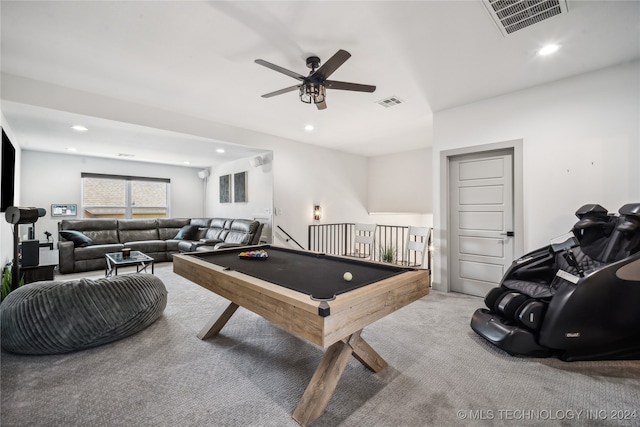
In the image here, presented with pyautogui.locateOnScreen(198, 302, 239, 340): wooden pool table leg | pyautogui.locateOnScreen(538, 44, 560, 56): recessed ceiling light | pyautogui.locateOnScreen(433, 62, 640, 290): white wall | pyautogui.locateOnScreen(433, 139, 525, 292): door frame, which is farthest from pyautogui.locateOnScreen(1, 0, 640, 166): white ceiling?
pyautogui.locateOnScreen(198, 302, 239, 340): wooden pool table leg

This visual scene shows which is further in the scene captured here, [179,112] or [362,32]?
[179,112]

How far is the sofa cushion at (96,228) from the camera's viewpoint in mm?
5637

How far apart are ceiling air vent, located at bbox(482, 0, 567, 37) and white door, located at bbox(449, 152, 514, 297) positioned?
175 cm

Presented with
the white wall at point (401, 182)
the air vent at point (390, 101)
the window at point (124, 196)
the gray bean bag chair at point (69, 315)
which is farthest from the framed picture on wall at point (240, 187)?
the gray bean bag chair at point (69, 315)

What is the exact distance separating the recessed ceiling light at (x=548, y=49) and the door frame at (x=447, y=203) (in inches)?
39.9

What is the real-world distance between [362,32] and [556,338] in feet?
9.28

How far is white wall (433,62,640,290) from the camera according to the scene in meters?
2.71

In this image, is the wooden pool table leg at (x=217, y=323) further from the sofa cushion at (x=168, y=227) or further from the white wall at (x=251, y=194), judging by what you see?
the sofa cushion at (x=168, y=227)

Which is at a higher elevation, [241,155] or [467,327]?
[241,155]

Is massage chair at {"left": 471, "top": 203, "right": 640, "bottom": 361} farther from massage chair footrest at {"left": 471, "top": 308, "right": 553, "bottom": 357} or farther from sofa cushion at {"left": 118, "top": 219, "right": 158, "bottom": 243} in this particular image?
sofa cushion at {"left": 118, "top": 219, "right": 158, "bottom": 243}

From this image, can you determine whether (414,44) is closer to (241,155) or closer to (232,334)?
(232,334)

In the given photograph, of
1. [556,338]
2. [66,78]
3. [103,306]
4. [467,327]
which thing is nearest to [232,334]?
[103,306]

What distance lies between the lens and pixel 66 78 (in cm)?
310

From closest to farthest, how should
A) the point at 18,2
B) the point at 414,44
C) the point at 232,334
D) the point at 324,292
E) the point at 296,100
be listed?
the point at 324,292
the point at 18,2
the point at 414,44
the point at 232,334
the point at 296,100
